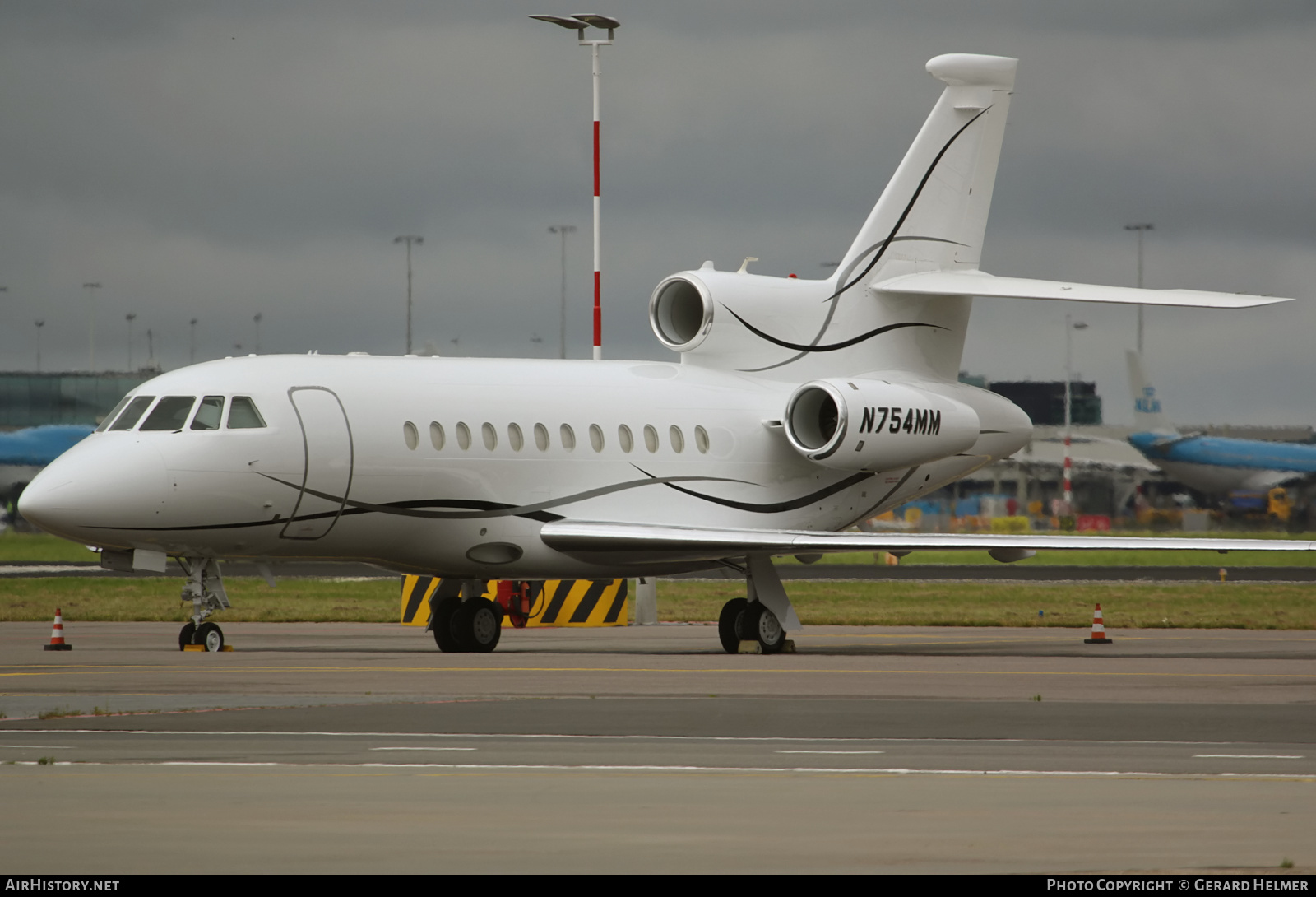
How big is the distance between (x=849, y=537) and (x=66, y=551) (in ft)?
136

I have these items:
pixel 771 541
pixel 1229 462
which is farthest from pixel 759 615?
pixel 1229 462

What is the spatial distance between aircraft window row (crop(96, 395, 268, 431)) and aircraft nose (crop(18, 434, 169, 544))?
0.46 metres

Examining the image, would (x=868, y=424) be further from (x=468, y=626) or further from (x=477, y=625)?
(x=468, y=626)

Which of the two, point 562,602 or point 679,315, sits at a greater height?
point 679,315

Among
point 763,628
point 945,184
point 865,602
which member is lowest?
point 865,602

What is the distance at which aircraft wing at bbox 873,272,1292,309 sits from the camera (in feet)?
91.5

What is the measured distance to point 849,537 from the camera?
27.1 meters

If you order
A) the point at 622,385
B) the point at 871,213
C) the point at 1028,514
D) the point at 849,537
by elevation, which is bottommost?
the point at 1028,514

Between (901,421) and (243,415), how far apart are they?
1026 centimetres

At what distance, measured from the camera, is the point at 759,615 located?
27734mm

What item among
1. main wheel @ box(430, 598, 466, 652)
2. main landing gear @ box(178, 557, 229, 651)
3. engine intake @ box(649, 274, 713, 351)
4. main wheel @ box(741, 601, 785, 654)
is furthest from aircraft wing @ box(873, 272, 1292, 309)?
main landing gear @ box(178, 557, 229, 651)

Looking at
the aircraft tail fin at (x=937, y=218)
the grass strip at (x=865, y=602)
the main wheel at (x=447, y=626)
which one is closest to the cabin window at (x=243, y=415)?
the main wheel at (x=447, y=626)
